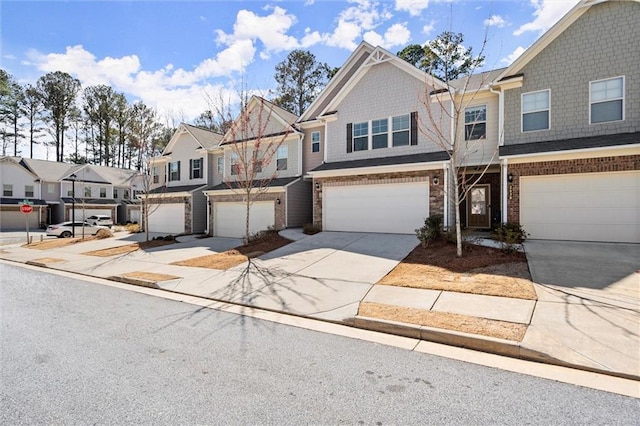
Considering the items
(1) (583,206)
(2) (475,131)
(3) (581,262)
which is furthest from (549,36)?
(3) (581,262)

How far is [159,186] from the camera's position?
26469mm

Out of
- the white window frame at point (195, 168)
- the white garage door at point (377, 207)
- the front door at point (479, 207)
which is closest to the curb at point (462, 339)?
the white garage door at point (377, 207)

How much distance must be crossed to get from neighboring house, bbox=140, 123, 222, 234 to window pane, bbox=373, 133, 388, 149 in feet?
38.4

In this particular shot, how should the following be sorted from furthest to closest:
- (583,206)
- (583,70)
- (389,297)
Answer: (583,70)
(583,206)
(389,297)

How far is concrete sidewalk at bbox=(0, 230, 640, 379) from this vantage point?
4.52 m

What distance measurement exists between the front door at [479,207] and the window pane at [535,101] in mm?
3966

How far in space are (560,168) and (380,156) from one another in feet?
23.3

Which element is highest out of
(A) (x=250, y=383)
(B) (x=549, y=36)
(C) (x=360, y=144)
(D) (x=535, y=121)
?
(B) (x=549, y=36)

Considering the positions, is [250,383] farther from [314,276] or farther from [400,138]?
[400,138]

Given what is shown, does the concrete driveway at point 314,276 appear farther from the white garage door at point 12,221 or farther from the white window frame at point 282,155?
the white garage door at point 12,221

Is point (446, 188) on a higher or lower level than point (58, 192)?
lower

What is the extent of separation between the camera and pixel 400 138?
50.4ft

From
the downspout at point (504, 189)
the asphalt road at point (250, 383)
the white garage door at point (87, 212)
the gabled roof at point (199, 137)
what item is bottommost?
the asphalt road at point (250, 383)

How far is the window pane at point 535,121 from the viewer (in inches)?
495
